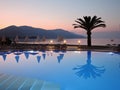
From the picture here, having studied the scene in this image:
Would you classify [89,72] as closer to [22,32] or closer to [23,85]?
[23,85]

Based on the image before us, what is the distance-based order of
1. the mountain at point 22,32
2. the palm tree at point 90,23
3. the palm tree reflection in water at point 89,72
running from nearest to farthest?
the palm tree reflection in water at point 89,72 → the palm tree at point 90,23 → the mountain at point 22,32

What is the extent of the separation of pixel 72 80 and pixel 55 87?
6.57 ft

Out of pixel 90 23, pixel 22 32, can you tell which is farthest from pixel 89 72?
pixel 22 32

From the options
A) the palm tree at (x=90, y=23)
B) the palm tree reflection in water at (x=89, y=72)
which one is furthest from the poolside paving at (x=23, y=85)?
A: the palm tree at (x=90, y=23)

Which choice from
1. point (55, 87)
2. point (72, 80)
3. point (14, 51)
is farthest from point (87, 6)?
point (55, 87)

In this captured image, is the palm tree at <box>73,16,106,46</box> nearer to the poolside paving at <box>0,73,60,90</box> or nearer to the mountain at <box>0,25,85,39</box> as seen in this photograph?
the poolside paving at <box>0,73,60,90</box>

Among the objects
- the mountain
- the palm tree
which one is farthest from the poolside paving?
the mountain

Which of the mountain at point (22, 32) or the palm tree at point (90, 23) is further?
the mountain at point (22, 32)

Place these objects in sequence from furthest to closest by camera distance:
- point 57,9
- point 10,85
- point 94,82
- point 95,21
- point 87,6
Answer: point 57,9, point 87,6, point 95,21, point 94,82, point 10,85

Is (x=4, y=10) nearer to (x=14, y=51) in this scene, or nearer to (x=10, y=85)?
(x=14, y=51)

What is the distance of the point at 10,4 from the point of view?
2588 centimetres

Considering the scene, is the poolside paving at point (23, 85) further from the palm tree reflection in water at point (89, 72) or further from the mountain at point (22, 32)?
the mountain at point (22, 32)

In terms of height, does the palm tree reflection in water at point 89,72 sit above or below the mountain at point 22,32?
below

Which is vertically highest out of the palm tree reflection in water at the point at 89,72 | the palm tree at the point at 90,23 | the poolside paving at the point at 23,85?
the palm tree at the point at 90,23
